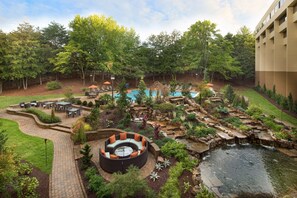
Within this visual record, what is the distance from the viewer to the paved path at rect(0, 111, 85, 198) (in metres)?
7.27

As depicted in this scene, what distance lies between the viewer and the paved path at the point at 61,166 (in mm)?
7273

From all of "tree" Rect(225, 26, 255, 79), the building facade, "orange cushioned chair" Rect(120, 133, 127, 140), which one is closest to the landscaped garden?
"orange cushioned chair" Rect(120, 133, 127, 140)

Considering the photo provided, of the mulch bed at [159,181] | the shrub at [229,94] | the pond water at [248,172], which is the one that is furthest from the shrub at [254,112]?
the mulch bed at [159,181]

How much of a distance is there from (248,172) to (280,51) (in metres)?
22.8

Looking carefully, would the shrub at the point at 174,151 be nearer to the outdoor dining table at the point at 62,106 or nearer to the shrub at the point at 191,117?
A: the shrub at the point at 191,117

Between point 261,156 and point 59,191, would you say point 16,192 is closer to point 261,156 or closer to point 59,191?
point 59,191

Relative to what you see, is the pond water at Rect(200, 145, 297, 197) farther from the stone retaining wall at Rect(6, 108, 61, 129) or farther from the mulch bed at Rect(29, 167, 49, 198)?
the stone retaining wall at Rect(6, 108, 61, 129)

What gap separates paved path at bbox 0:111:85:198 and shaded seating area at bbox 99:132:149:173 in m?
1.44

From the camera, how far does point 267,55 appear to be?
30375mm

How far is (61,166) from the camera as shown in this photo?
9.04 m

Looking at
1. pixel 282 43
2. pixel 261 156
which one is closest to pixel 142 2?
pixel 261 156

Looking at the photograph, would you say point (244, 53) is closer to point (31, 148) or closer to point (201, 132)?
point (201, 132)

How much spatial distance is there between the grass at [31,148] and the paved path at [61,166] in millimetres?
292

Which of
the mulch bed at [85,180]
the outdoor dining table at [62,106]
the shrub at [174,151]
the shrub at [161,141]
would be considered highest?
the outdoor dining table at [62,106]
